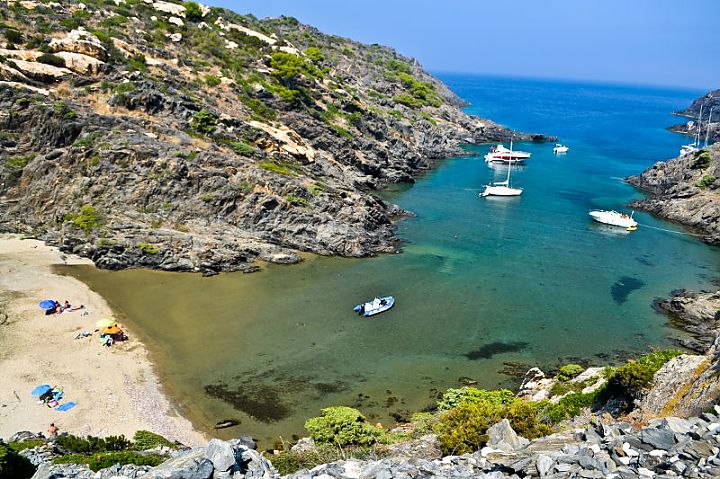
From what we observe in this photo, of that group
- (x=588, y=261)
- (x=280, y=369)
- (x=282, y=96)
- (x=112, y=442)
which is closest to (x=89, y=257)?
(x=280, y=369)

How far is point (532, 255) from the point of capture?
189 feet

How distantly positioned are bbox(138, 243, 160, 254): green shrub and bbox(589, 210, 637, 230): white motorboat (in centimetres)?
5618

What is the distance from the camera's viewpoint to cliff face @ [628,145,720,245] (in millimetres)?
69062

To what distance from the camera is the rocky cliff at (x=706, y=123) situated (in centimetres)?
13902

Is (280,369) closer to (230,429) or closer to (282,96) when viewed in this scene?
(230,429)

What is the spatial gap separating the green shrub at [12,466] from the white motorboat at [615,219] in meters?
68.8

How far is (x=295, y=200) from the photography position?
5753 centimetres

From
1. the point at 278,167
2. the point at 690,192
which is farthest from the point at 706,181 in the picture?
the point at 278,167

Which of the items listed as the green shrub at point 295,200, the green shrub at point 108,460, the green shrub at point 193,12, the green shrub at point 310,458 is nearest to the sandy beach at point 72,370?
the green shrub at point 310,458

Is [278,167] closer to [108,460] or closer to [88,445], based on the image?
[88,445]

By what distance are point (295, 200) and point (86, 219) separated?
21342 millimetres

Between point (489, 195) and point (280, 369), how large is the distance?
5496cm

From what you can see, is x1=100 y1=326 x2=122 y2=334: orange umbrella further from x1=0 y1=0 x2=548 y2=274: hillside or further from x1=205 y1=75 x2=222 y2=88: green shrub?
x1=205 y1=75 x2=222 y2=88: green shrub

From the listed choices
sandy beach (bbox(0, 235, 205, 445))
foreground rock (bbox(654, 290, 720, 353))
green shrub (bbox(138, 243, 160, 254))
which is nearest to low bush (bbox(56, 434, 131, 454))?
sandy beach (bbox(0, 235, 205, 445))
